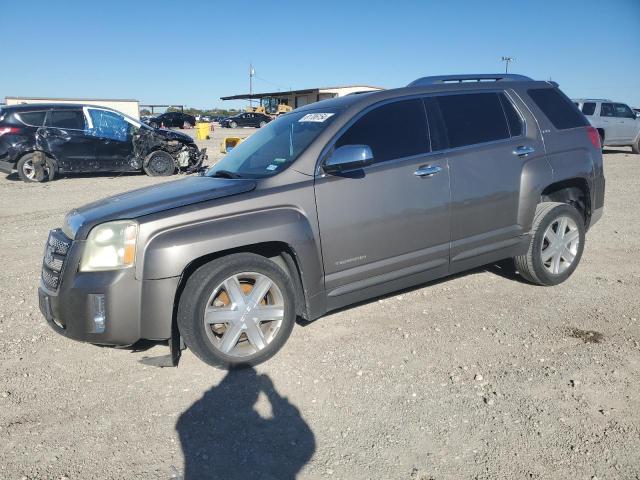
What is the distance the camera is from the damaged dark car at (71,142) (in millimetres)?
11727

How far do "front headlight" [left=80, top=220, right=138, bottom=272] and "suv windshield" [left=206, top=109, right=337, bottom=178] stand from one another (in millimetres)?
1039

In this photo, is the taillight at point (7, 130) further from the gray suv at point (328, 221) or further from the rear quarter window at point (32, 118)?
the gray suv at point (328, 221)

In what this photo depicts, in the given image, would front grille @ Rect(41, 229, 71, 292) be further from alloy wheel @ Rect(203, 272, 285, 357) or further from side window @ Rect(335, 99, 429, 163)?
side window @ Rect(335, 99, 429, 163)

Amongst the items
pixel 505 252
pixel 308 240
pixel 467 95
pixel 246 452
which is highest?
pixel 467 95

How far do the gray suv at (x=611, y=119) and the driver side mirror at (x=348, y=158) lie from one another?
627 inches

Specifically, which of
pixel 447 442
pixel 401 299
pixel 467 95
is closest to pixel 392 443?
pixel 447 442

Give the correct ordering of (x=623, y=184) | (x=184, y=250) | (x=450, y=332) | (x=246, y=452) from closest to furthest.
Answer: (x=246, y=452) < (x=184, y=250) < (x=450, y=332) < (x=623, y=184)

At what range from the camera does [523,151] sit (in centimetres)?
444

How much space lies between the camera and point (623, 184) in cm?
1114

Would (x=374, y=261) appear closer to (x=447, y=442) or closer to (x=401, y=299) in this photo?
(x=401, y=299)

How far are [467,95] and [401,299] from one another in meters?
1.87

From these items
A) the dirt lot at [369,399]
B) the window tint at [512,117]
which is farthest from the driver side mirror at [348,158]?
the window tint at [512,117]

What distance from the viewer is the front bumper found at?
306 cm

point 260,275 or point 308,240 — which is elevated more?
point 308,240
